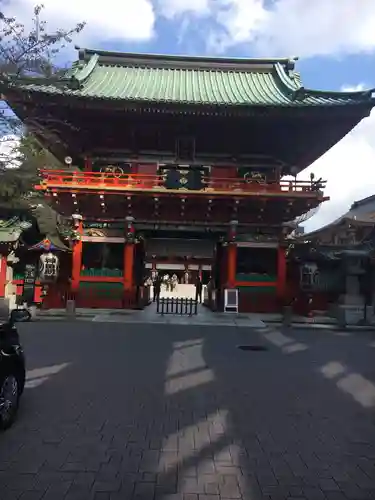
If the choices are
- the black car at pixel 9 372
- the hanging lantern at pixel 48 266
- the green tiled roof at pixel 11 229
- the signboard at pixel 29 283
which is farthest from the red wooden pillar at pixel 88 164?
the black car at pixel 9 372

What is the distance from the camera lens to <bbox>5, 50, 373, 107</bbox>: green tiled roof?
20.8 metres

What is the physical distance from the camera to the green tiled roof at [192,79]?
2080 cm

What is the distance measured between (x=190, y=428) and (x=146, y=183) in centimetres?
1581

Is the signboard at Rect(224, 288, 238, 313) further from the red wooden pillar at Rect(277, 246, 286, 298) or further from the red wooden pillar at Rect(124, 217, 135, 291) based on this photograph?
the red wooden pillar at Rect(124, 217, 135, 291)

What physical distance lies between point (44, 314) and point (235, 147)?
1161 cm

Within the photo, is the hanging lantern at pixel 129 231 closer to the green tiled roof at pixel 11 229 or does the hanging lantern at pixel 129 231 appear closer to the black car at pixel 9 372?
the green tiled roof at pixel 11 229

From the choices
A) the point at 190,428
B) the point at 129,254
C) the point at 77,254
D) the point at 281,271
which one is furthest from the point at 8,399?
the point at 281,271

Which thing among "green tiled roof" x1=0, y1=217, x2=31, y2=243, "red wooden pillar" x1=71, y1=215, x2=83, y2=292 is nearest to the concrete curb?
"red wooden pillar" x1=71, y1=215, x2=83, y2=292

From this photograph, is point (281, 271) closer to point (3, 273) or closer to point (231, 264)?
point (231, 264)

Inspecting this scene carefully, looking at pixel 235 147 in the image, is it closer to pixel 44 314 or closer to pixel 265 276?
pixel 265 276

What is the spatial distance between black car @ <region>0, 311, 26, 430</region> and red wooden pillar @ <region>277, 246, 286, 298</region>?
15.8m

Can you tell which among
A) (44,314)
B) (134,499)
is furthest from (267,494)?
(44,314)

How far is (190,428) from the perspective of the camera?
17.6 feet

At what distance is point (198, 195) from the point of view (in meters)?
19.6
